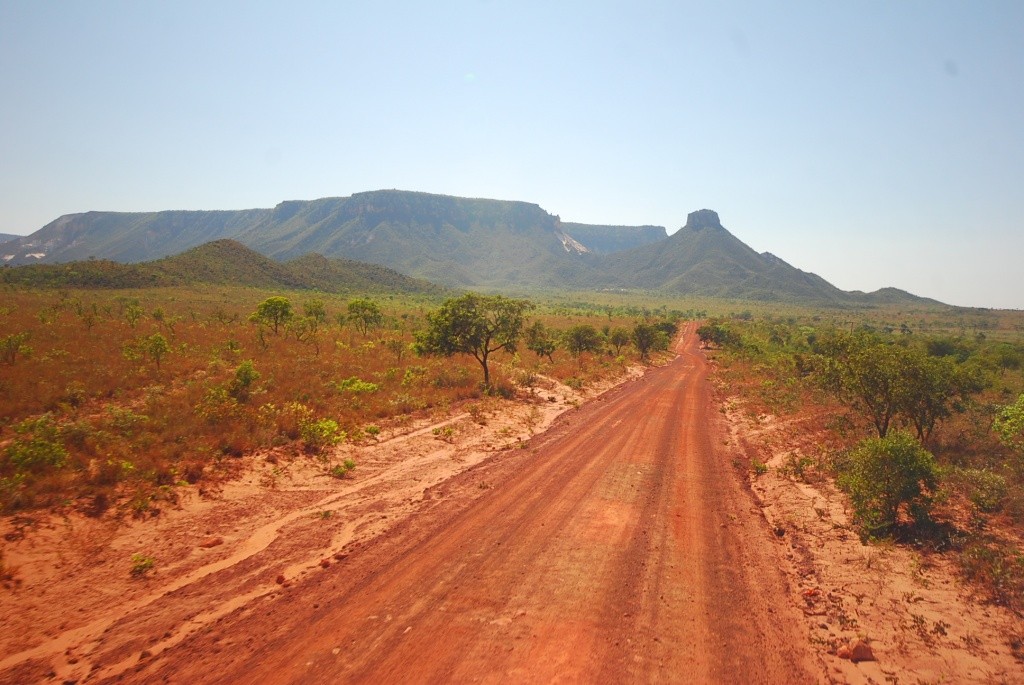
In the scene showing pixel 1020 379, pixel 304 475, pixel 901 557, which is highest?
pixel 1020 379

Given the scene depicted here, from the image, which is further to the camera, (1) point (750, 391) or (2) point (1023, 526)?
(1) point (750, 391)

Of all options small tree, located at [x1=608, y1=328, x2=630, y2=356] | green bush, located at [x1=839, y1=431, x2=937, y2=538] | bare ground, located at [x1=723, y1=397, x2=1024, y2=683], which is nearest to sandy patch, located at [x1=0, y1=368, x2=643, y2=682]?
bare ground, located at [x1=723, y1=397, x2=1024, y2=683]

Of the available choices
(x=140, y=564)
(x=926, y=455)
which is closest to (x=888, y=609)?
(x=926, y=455)

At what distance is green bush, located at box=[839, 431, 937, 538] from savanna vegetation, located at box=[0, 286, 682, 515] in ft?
43.2

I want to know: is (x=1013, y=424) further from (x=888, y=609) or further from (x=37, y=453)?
(x=37, y=453)

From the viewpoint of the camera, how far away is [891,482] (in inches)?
396

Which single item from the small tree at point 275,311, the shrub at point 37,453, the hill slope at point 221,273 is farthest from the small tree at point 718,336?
the hill slope at point 221,273

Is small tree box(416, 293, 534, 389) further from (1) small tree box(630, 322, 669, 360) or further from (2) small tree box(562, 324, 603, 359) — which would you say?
(1) small tree box(630, 322, 669, 360)

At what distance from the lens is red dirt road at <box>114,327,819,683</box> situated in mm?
6180

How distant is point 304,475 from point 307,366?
1419cm

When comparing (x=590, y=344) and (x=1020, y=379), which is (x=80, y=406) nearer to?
(x=590, y=344)

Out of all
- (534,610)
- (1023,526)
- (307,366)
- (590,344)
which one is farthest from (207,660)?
(590,344)

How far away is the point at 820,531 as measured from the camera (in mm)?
10539

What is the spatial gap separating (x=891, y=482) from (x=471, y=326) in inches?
776
